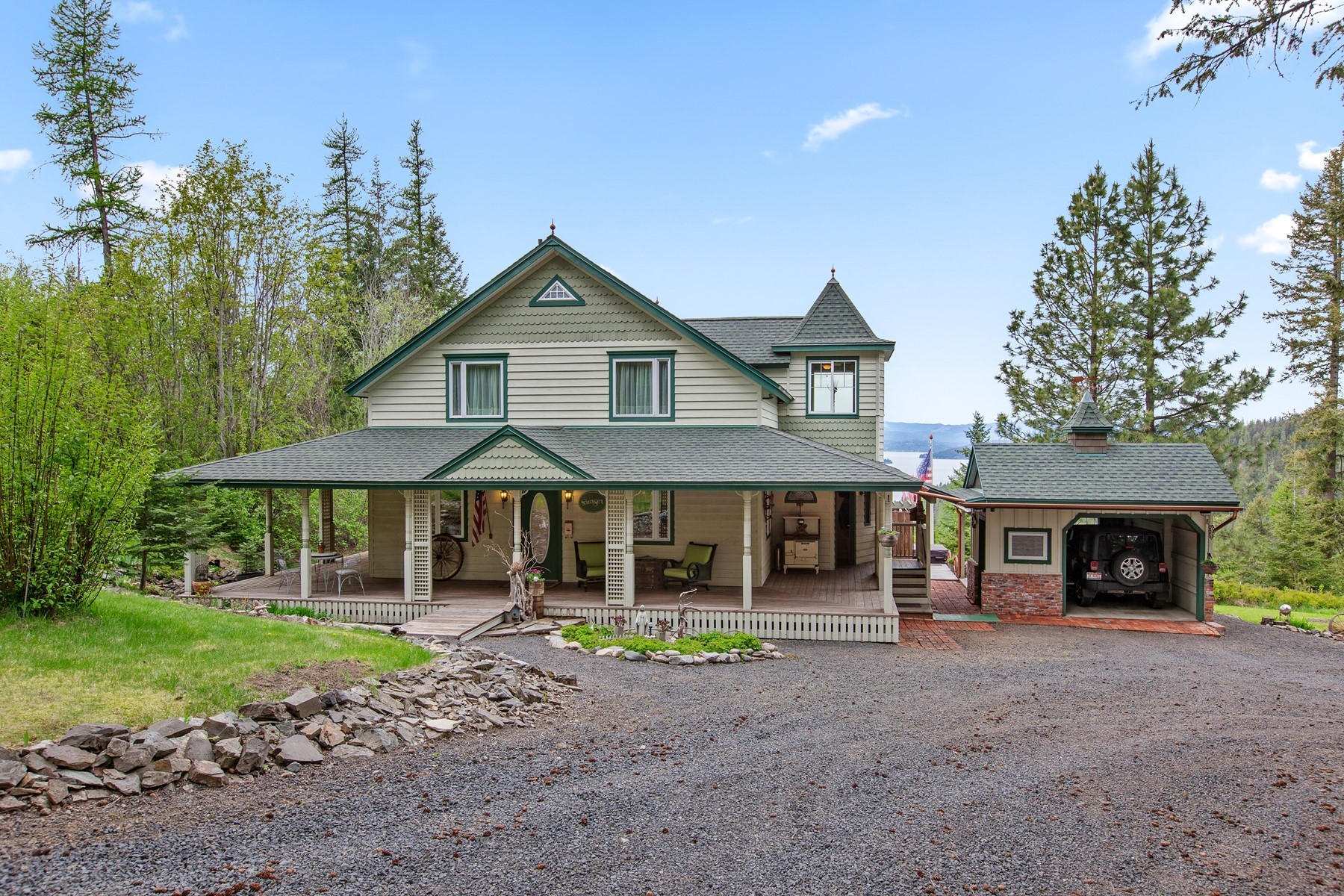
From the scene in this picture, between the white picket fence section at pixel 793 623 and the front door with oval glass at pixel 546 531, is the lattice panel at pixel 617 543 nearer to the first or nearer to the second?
the white picket fence section at pixel 793 623

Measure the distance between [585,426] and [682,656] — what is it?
6.40 m

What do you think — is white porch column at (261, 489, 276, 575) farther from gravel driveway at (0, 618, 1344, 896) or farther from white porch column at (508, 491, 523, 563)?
gravel driveway at (0, 618, 1344, 896)

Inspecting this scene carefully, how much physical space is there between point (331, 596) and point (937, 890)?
12.5 metres

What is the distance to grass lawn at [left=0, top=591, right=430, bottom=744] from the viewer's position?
6391 mm

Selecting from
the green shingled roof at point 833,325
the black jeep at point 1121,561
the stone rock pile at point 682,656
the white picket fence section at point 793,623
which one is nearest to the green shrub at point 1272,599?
the black jeep at point 1121,561

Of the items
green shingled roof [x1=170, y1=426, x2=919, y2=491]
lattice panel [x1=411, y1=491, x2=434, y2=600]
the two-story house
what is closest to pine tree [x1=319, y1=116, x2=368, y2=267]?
the two-story house

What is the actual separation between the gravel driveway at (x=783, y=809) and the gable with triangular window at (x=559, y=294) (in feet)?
29.6

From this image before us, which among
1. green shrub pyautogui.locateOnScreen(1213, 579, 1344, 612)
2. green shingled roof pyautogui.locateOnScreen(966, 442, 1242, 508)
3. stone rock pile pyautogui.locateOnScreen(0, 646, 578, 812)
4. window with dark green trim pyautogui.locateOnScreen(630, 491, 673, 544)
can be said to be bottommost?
green shrub pyautogui.locateOnScreen(1213, 579, 1344, 612)

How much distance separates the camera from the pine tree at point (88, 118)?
2136 centimetres

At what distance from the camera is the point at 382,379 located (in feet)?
53.9

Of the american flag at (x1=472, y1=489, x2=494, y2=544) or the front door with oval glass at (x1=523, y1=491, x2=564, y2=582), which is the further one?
the american flag at (x1=472, y1=489, x2=494, y2=544)

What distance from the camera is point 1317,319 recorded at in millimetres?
25219

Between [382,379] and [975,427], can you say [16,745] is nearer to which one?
[382,379]

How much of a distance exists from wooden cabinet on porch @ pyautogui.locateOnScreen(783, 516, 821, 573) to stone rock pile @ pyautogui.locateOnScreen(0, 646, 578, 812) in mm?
9334
